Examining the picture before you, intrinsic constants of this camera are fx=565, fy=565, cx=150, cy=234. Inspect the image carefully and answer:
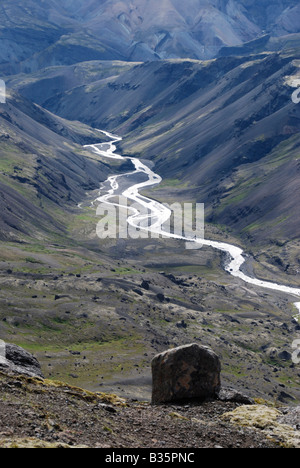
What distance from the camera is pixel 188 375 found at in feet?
121

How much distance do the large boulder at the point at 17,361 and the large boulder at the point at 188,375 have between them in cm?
953

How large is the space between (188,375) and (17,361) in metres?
13.8

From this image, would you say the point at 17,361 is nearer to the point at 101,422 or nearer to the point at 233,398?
A: the point at 101,422

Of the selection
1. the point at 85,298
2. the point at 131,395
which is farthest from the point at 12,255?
the point at 131,395

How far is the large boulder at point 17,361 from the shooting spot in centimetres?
3956

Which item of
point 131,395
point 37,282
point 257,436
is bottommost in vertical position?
point 131,395

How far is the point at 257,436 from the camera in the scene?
96.6 ft

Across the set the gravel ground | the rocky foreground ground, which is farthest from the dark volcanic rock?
the gravel ground

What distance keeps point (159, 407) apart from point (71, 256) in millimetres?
157753

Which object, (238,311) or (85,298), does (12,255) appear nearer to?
(85,298)

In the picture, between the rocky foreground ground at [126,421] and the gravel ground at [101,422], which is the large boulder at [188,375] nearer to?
the rocky foreground ground at [126,421]

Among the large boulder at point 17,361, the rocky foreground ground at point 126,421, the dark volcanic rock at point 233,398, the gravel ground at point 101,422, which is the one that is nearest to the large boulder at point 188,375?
the dark volcanic rock at point 233,398

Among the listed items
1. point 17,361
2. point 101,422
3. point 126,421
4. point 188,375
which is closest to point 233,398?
point 188,375

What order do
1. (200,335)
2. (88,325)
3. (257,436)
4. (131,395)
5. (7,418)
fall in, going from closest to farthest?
(7,418) < (257,436) < (131,395) < (88,325) < (200,335)
